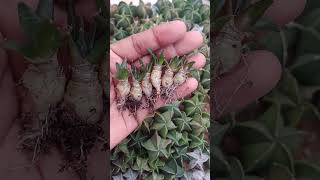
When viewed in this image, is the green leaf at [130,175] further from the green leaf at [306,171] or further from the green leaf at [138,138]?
the green leaf at [306,171]

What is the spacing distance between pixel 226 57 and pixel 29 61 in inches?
10.0

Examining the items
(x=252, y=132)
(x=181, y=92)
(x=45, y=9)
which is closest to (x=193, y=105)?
(x=181, y=92)

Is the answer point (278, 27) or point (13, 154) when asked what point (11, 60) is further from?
point (278, 27)

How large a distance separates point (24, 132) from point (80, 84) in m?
0.11

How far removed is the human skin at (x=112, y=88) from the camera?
0.51 m

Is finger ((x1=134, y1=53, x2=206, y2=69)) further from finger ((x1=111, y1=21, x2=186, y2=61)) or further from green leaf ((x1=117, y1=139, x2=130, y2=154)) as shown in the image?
green leaf ((x1=117, y1=139, x2=130, y2=154))

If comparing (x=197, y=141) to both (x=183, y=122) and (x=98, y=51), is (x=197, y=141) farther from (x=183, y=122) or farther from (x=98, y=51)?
(x=98, y=51)

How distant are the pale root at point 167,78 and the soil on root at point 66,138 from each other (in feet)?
0.39

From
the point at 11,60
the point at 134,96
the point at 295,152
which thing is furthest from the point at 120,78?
the point at 295,152

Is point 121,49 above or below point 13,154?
above

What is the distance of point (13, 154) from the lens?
579 millimetres

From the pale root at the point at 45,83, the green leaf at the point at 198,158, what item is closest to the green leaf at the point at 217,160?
the green leaf at the point at 198,158

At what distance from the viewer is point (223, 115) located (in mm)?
519

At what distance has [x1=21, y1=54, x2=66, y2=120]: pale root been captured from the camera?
549mm
